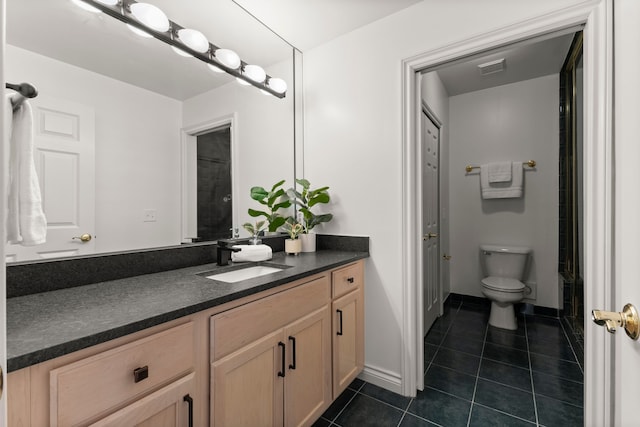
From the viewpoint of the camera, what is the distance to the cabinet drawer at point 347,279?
158 cm

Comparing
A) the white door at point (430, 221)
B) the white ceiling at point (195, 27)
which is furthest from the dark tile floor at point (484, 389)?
the white ceiling at point (195, 27)

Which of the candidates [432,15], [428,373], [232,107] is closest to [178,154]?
[232,107]

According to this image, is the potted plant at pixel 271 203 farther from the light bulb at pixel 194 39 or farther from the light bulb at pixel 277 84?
the light bulb at pixel 194 39

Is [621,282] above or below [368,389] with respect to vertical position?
above

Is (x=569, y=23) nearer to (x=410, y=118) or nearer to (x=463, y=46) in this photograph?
(x=463, y=46)

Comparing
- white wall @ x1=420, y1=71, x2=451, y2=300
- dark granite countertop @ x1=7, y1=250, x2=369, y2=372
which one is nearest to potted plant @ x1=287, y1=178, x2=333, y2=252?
dark granite countertop @ x1=7, y1=250, x2=369, y2=372

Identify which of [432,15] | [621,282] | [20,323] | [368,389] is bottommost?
[368,389]

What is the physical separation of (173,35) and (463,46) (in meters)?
1.53

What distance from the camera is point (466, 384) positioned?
A: 1.82 meters

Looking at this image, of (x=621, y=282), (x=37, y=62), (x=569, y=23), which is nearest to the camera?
(x=621, y=282)

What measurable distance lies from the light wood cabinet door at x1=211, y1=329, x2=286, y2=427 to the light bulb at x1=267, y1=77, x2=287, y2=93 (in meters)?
1.63

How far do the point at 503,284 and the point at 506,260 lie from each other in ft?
1.25

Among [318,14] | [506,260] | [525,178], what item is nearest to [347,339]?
[318,14]

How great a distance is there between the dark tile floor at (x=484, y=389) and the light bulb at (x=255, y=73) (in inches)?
81.7
